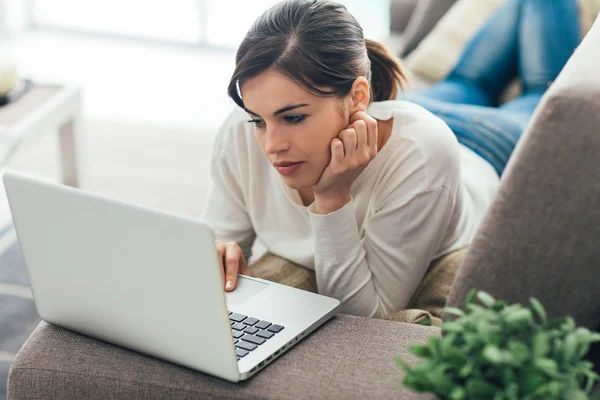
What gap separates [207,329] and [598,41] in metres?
0.65

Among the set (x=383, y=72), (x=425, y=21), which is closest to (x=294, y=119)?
(x=383, y=72)

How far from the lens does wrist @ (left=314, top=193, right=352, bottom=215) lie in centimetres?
137

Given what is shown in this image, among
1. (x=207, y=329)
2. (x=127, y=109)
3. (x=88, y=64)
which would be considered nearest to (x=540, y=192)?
(x=207, y=329)

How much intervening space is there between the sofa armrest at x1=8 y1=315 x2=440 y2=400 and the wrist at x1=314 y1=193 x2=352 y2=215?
30 centimetres

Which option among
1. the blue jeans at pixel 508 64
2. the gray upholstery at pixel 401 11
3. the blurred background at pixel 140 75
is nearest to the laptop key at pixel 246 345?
the blue jeans at pixel 508 64

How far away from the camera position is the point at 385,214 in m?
1.40

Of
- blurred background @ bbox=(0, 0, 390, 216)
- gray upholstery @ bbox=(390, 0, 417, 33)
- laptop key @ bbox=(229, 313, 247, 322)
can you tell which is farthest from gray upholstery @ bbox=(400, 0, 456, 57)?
laptop key @ bbox=(229, 313, 247, 322)

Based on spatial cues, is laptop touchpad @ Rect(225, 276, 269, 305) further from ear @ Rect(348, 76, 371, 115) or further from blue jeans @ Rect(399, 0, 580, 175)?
blue jeans @ Rect(399, 0, 580, 175)

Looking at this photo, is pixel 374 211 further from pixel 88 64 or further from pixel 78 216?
pixel 88 64

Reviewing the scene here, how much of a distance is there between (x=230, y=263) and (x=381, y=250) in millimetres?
269

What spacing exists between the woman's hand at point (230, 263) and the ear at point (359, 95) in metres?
0.32

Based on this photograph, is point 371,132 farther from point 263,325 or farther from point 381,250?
point 263,325

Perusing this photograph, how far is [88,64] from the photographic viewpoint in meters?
4.58

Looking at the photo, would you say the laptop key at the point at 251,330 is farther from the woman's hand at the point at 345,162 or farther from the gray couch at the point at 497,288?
the woman's hand at the point at 345,162
